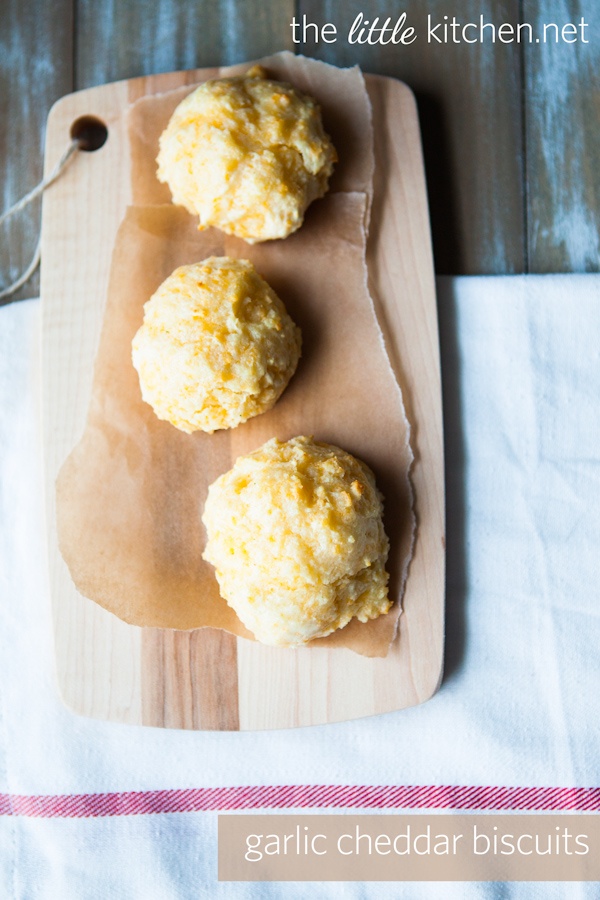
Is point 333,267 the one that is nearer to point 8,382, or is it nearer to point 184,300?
point 184,300

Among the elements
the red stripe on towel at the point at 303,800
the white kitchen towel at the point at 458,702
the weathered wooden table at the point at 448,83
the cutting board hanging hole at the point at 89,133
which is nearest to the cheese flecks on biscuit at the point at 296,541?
the white kitchen towel at the point at 458,702

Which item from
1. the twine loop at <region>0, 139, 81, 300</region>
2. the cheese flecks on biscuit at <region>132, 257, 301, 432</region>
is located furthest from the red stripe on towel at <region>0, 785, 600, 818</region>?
the twine loop at <region>0, 139, 81, 300</region>

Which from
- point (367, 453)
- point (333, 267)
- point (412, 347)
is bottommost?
point (367, 453)

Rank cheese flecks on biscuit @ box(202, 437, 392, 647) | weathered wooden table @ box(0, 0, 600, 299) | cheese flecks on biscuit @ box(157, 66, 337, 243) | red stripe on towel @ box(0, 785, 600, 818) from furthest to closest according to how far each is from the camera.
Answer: weathered wooden table @ box(0, 0, 600, 299) → red stripe on towel @ box(0, 785, 600, 818) → cheese flecks on biscuit @ box(157, 66, 337, 243) → cheese flecks on biscuit @ box(202, 437, 392, 647)

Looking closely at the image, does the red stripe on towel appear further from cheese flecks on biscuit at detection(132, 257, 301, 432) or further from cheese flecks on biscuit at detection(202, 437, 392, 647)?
cheese flecks on biscuit at detection(132, 257, 301, 432)

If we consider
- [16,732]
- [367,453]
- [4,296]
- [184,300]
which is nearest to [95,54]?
[4,296]
